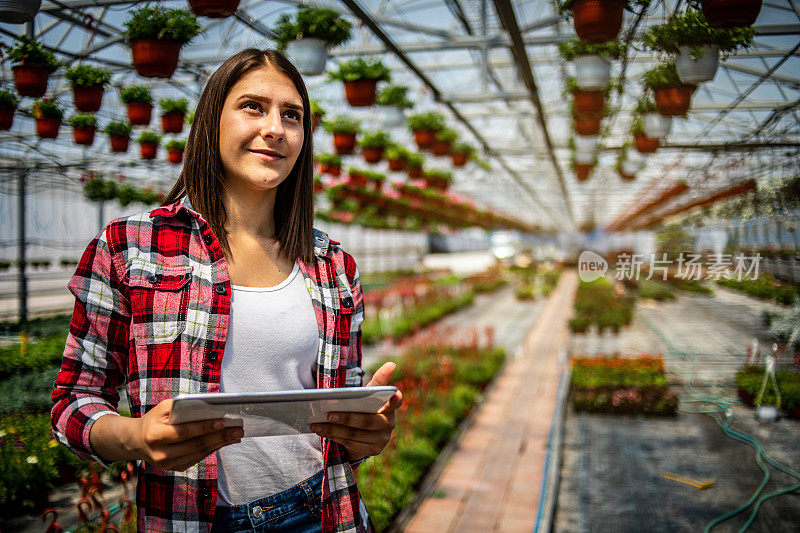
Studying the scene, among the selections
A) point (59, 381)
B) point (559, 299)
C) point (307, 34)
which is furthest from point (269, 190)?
point (559, 299)

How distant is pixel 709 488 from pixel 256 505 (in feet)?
7.92

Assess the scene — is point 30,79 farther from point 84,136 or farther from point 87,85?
point 84,136

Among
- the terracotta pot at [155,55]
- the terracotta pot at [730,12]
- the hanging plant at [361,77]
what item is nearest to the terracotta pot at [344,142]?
the hanging plant at [361,77]

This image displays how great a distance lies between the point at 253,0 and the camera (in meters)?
4.64

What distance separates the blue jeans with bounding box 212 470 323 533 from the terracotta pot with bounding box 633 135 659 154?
2963 mm

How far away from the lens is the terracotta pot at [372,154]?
6.12 m

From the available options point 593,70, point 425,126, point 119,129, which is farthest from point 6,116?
point 425,126

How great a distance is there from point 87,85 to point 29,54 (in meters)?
0.41

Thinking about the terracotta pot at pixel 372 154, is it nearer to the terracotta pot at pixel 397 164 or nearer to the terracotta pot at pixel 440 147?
the terracotta pot at pixel 440 147

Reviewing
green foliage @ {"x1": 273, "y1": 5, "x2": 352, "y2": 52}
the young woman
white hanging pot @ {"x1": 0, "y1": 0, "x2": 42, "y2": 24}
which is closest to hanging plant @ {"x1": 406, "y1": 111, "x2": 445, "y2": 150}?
green foliage @ {"x1": 273, "y1": 5, "x2": 352, "y2": 52}

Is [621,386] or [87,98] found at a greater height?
[87,98]

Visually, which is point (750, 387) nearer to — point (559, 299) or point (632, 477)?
point (632, 477)

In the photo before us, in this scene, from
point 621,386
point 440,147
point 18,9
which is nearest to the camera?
point 18,9

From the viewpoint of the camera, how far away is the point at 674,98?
8.18 ft
